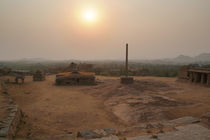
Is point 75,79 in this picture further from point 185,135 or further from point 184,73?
point 184,73

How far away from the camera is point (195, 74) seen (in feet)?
52.5

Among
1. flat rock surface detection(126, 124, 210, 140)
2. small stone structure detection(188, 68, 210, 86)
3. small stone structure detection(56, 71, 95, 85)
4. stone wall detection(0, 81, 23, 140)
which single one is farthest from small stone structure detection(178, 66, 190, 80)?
stone wall detection(0, 81, 23, 140)

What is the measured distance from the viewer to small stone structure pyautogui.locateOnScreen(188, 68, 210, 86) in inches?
565

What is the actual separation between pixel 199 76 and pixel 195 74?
19.3 inches

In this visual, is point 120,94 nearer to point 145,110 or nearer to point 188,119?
point 145,110

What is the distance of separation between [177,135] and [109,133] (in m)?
2.02

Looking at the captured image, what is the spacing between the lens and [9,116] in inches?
194

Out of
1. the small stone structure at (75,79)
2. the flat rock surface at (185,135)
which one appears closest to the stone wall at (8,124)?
the flat rock surface at (185,135)

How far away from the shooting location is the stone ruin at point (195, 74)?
47.3 feet

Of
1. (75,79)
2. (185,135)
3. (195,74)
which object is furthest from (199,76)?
(185,135)

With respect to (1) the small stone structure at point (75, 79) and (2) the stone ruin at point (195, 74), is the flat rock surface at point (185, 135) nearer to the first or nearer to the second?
(2) the stone ruin at point (195, 74)

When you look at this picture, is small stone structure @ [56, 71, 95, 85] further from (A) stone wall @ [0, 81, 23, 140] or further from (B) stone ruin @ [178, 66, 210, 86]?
(B) stone ruin @ [178, 66, 210, 86]

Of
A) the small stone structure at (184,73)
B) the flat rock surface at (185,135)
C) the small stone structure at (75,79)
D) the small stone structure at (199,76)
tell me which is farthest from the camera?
the small stone structure at (184,73)

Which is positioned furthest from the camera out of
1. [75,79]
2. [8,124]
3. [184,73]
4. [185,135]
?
[184,73]
